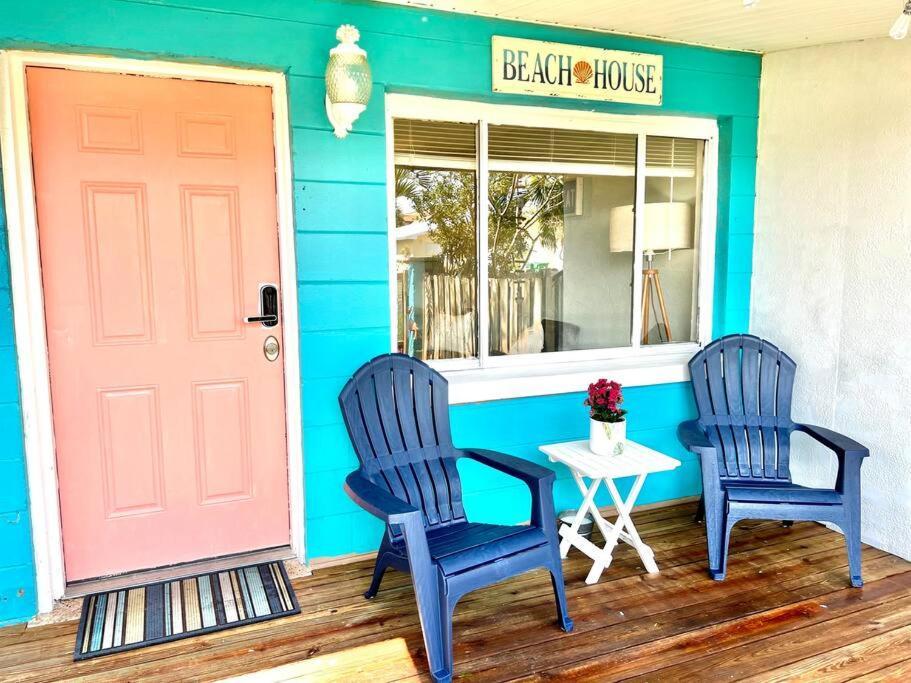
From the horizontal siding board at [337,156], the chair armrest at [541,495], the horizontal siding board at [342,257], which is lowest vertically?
the chair armrest at [541,495]

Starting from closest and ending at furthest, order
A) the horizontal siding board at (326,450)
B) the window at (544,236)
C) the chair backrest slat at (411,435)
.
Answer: the chair backrest slat at (411,435), the horizontal siding board at (326,450), the window at (544,236)

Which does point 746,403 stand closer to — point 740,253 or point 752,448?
point 752,448

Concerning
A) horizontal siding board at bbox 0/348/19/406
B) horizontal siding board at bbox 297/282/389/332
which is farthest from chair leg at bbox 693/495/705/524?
horizontal siding board at bbox 0/348/19/406

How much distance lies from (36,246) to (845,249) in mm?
3346

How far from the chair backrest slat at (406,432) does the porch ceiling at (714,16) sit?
1.48 m

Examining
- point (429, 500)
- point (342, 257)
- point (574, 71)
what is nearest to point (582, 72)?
point (574, 71)

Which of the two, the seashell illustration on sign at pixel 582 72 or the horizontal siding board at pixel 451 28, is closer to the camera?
the horizontal siding board at pixel 451 28

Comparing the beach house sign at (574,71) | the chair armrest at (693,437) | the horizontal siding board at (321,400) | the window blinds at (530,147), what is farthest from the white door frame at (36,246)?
the chair armrest at (693,437)

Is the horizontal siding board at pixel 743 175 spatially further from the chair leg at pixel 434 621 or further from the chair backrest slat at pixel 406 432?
the chair leg at pixel 434 621

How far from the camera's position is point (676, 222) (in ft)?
11.2

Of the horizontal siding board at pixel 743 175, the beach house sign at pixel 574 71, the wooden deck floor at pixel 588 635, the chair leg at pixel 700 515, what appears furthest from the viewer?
the horizontal siding board at pixel 743 175

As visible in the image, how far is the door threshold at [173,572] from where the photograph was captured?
249cm

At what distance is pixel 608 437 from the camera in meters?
2.67

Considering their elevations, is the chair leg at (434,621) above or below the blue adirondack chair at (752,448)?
below
